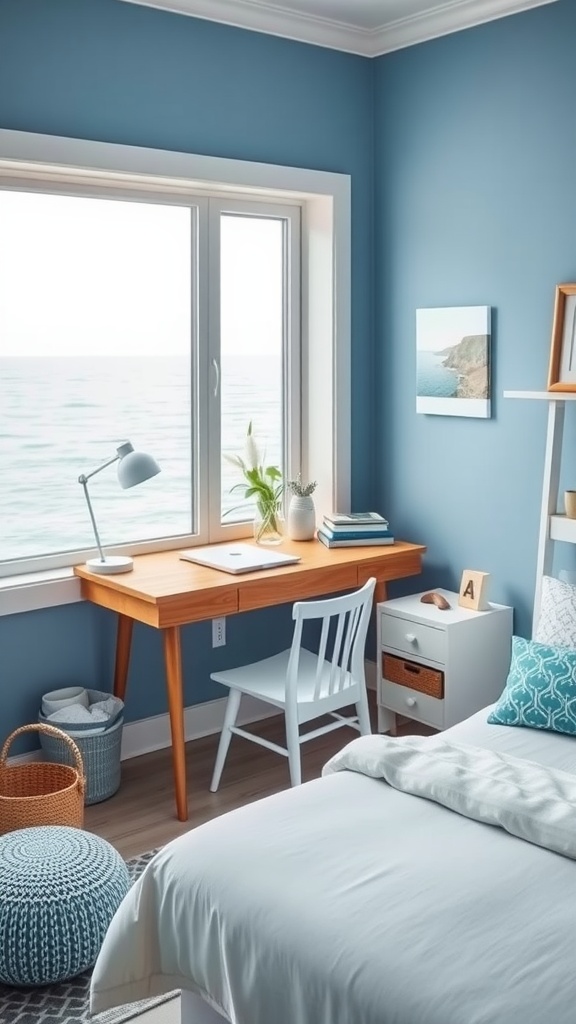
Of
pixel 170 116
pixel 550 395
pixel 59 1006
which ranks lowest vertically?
pixel 59 1006

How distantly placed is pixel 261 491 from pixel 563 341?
124cm

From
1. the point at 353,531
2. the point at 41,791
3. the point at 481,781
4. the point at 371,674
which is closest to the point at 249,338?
the point at 353,531

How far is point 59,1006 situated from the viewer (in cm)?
260

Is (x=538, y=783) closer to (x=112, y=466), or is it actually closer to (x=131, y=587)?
(x=131, y=587)

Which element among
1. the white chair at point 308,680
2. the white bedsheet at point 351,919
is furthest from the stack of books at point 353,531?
the white bedsheet at point 351,919

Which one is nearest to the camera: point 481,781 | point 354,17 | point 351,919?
point 351,919

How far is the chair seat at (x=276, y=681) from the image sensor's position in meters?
3.50

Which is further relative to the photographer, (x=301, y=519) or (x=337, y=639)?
(x=301, y=519)

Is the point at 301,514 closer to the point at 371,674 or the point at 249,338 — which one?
the point at 249,338

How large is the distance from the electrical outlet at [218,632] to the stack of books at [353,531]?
49cm

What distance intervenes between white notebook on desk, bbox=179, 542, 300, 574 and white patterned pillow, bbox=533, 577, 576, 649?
90 cm

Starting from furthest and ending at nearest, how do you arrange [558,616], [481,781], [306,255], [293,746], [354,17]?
[306,255]
[354,17]
[293,746]
[558,616]
[481,781]

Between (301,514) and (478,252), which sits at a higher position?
(478,252)

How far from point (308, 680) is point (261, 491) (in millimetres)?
822
